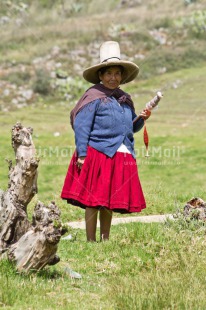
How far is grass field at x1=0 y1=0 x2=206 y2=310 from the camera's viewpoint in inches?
198

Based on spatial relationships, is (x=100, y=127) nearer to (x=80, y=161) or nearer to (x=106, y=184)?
(x=80, y=161)

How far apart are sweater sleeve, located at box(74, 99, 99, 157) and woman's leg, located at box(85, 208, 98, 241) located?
0.61m

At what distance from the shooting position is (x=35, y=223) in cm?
553

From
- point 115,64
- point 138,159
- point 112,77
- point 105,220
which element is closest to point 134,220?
point 105,220

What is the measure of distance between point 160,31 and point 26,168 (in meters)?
29.5

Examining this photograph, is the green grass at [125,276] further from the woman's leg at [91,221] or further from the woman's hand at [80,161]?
the woman's hand at [80,161]

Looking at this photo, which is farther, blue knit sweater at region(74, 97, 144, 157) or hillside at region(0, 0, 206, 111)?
hillside at region(0, 0, 206, 111)

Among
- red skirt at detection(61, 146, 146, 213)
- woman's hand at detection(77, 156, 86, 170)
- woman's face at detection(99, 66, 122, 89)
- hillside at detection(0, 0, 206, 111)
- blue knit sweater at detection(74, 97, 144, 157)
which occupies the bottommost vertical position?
red skirt at detection(61, 146, 146, 213)

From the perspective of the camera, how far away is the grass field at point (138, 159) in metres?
A: 5.03

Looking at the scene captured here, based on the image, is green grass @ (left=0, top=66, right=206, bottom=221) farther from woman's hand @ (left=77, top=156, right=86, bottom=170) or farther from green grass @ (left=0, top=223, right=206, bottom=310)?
green grass @ (left=0, top=223, right=206, bottom=310)

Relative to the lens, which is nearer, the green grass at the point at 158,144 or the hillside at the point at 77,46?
the green grass at the point at 158,144

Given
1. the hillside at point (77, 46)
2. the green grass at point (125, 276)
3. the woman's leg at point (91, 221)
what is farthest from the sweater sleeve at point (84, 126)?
the hillside at point (77, 46)

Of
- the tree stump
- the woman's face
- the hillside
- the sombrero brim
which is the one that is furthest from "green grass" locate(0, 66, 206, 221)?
the tree stump

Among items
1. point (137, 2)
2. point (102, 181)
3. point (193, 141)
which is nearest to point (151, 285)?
point (102, 181)
